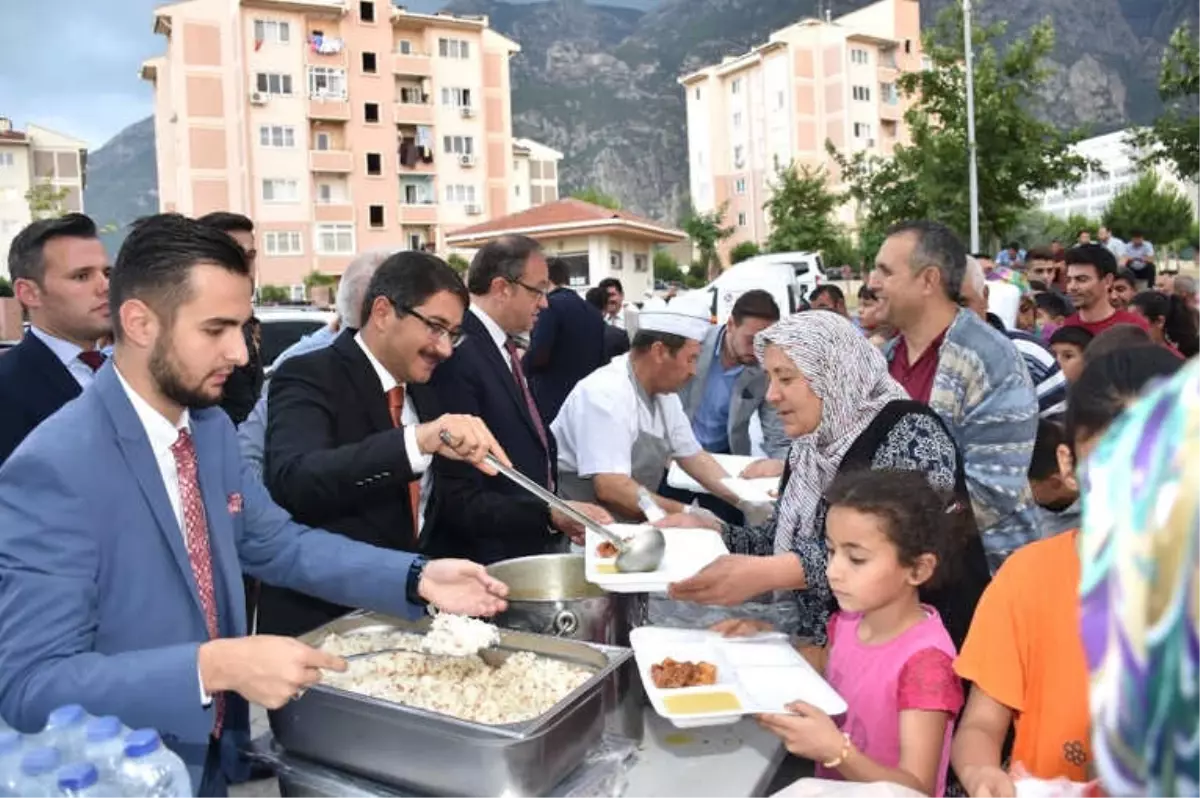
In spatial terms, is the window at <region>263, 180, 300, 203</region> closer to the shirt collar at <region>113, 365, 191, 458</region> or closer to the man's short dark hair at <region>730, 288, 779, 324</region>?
the man's short dark hair at <region>730, 288, 779, 324</region>

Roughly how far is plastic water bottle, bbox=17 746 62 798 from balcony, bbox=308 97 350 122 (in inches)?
1512

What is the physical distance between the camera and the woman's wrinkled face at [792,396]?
7.10 feet

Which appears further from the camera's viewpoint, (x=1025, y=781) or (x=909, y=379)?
(x=909, y=379)

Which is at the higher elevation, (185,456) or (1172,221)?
(1172,221)

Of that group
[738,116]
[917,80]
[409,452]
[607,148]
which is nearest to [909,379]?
[409,452]

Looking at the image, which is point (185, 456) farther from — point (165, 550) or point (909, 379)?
point (909, 379)

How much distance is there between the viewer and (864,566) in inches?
70.7

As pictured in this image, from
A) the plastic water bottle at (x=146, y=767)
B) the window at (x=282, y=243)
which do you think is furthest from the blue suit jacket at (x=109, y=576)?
the window at (x=282, y=243)

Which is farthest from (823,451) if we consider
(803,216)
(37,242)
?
(803,216)

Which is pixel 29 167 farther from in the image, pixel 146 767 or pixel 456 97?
pixel 146 767

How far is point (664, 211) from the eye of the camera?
11062 cm

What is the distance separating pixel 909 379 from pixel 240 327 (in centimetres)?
208

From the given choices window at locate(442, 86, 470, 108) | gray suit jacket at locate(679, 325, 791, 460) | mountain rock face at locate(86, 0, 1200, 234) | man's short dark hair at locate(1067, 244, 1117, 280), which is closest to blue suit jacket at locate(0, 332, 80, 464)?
gray suit jacket at locate(679, 325, 791, 460)

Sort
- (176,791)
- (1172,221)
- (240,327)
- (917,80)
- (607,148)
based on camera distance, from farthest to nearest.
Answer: (607,148)
(1172,221)
(917,80)
(240,327)
(176,791)
